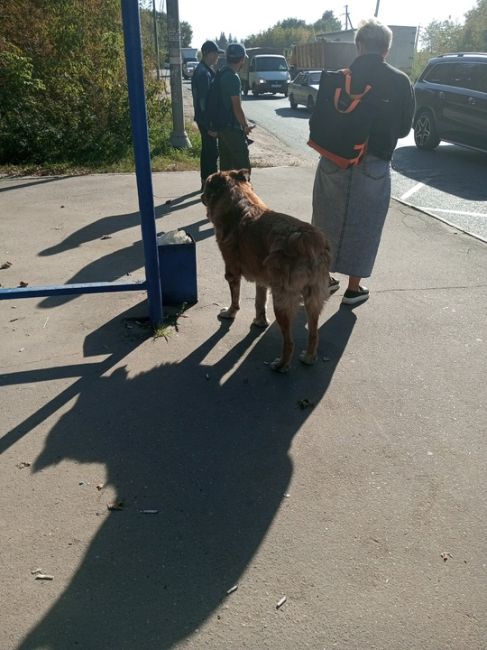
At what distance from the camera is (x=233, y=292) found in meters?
4.36

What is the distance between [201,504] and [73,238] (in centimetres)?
462

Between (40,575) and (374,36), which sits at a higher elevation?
(374,36)

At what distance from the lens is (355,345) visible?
416 centimetres

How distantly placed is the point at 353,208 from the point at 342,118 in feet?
2.49

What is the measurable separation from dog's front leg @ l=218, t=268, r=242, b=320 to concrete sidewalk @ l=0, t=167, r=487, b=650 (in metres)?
0.14

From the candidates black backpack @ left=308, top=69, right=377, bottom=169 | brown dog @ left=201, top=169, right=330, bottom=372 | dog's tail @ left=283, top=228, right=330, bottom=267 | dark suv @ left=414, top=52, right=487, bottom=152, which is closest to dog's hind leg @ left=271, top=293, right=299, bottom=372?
brown dog @ left=201, top=169, right=330, bottom=372

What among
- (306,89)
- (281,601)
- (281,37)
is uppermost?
(281,37)

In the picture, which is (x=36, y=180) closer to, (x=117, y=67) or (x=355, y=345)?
Answer: (x=117, y=67)

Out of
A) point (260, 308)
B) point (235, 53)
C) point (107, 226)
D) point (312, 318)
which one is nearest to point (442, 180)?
point (235, 53)

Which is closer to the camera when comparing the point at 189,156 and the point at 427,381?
the point at 427,381

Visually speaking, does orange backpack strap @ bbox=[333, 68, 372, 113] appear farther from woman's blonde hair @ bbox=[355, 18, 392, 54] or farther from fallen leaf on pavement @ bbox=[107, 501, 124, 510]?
fallen leaf on pavement @ bbox=[107, 501, 124, 510]

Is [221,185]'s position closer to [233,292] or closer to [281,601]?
[233,292]

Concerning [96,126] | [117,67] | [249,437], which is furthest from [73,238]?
[117,67]

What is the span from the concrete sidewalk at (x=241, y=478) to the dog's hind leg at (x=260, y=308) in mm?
151
